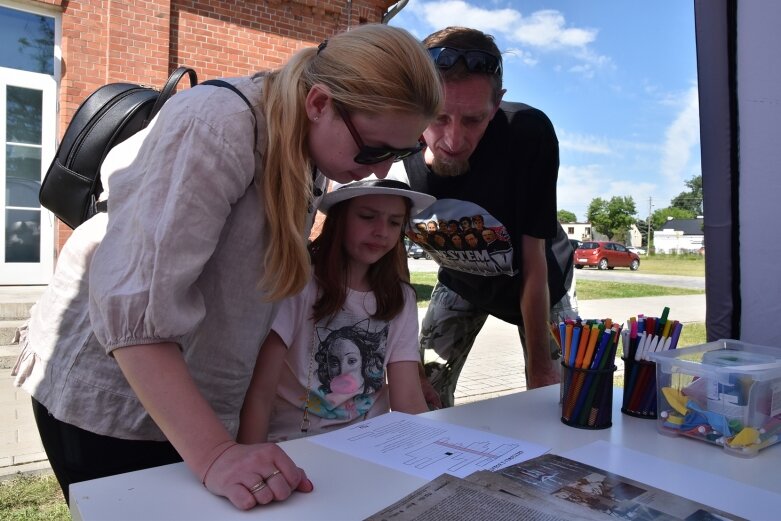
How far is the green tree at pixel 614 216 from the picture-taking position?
60.9m

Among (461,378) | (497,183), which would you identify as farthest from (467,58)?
(461,378)

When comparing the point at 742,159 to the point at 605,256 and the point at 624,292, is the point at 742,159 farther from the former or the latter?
the point at 605,256

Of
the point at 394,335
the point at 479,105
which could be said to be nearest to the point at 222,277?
the point at 394,335

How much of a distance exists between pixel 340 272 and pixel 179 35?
5.64 m

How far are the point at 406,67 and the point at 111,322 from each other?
621 mm

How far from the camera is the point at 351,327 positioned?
1.63 m

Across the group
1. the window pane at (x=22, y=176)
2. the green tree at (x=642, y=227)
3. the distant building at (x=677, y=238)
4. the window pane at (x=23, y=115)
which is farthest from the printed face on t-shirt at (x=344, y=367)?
the green tree at (x=642, y=227)

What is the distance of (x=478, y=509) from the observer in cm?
78

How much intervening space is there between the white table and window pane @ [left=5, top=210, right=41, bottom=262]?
5.66 meters

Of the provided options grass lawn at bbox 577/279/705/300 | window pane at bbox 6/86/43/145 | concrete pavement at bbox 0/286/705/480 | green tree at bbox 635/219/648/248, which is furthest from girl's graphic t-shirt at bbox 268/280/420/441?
green tree at bbox 635/219/648/248

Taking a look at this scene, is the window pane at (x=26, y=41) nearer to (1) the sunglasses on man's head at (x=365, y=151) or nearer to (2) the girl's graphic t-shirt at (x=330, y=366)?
(2) the girl's graphic t-shirt at (x=330, y=366)

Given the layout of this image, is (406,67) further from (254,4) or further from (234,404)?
(254,4)

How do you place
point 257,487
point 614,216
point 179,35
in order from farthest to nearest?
1. point 614,216
2. point 179,35
3. point 257,487

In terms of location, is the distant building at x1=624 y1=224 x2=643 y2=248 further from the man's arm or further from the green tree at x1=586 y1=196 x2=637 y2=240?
the man's arm
